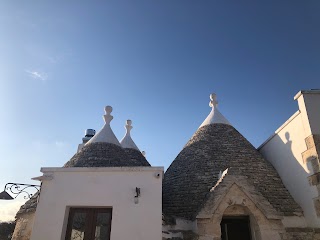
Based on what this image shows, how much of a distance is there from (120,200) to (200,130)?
6.54 meters

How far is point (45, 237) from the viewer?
748 centimetres

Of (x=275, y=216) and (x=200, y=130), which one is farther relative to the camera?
(x=200, y=130)

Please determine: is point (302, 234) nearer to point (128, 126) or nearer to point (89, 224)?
point (89, 224)

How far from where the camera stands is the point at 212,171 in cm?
1064

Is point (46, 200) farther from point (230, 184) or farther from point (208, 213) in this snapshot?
point (230, 184)

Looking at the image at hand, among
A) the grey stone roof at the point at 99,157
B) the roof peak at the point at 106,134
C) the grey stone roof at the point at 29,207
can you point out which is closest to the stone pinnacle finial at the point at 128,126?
the roof peak at the point at 106,134

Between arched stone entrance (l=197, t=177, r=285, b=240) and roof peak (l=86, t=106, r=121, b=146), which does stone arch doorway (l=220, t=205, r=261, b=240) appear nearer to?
arched stone entrance (l=197, t=177, r=285, b=240)

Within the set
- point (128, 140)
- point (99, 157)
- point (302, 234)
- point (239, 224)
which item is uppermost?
point (128, 140)

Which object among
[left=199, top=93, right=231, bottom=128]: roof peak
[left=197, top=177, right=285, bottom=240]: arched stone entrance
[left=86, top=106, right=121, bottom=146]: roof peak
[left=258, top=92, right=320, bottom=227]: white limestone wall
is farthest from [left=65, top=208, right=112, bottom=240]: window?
[left=199, top=93, right=231, bottom=128]: roof peak

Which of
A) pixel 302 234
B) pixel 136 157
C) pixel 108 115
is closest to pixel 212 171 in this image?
pixel 302 234

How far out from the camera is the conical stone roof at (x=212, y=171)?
970 cm

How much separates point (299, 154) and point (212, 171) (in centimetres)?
309

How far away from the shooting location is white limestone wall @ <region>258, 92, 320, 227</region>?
9289 mm

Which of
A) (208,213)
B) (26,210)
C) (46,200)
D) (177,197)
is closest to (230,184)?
(208,213)
